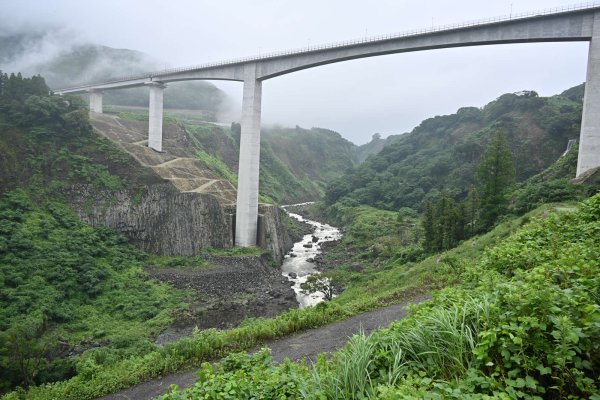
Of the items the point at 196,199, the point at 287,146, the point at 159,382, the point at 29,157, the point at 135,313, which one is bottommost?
the point at 135,313

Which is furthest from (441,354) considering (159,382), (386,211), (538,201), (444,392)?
(386,211)

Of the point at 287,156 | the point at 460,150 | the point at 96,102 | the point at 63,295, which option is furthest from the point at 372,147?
the point at 63,295

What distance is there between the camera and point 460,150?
190ft

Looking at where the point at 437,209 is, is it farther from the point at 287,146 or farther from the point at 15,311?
the point at 287,146

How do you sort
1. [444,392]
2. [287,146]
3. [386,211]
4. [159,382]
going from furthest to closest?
[287,146] < [386,211] < [159,382] < [444,392]

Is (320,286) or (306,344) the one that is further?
(320,286)

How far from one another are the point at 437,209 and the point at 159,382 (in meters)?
23.3

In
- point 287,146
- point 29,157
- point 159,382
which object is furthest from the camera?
point 287,146

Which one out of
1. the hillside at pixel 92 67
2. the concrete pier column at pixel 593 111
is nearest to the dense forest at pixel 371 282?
the concrete pier column at pixel 593 111

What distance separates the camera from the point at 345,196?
63750 millimetres

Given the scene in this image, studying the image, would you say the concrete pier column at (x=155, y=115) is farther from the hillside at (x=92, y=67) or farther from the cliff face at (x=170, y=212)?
the hillside at (x=92, y=67)

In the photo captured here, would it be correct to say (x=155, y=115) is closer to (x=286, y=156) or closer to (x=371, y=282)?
(x=371, y=282)

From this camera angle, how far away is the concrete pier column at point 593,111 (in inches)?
771

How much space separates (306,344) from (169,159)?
35.2m
